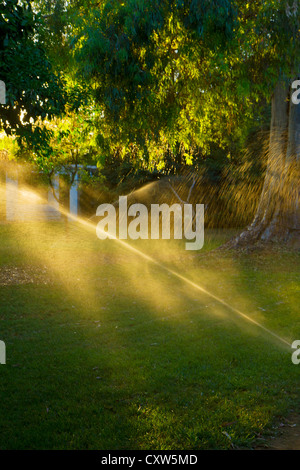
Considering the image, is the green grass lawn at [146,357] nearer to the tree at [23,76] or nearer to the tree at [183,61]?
the tree at [23,76]

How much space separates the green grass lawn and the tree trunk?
190cm

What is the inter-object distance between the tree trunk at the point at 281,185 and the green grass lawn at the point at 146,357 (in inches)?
75.0

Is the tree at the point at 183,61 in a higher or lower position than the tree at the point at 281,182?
higher

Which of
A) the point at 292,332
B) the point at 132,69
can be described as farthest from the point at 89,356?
the point at 132,69

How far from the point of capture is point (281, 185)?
17.3 m

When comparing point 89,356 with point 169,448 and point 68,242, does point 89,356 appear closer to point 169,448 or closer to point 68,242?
point 169,448

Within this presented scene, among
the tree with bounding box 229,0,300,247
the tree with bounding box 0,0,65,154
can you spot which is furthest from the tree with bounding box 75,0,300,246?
the tree with bounding box 0,0,65,154

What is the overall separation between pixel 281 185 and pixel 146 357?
11437mm

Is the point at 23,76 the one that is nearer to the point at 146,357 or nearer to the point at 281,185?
the point at 146,357

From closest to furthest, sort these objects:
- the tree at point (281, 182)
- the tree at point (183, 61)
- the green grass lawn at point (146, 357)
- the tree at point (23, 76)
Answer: the green grass lawn at point (146, 357)
the tree at point (23, 76)
the tree at point (183, 61)
the tree at point (281, 182)

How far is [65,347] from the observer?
799 cm

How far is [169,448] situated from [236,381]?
6.51 ft

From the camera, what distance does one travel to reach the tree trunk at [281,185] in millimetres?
17172

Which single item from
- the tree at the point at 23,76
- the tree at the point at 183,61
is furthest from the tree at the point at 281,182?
the tree at the point at 23,76
